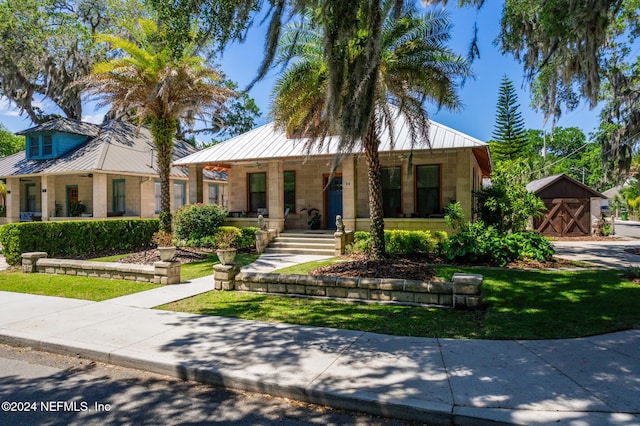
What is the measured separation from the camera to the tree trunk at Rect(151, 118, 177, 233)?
44.7 feet

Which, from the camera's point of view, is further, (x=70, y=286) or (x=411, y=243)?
(x=411, y=243)

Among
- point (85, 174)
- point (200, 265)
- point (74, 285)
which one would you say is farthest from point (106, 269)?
point (85, 174)

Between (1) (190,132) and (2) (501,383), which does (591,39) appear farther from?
(1) (190,132)

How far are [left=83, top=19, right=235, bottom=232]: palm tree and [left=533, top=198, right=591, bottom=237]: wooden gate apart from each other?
2051 cm

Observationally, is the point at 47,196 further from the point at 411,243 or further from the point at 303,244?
the point at 411,243

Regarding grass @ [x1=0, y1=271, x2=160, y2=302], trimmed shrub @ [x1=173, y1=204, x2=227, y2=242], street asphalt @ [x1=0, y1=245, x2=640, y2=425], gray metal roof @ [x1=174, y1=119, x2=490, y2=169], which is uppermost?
gray metal roof @ [x1=174, y1=119, x2=490, y2=169]

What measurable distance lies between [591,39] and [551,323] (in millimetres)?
4854

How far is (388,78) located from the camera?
986 cm

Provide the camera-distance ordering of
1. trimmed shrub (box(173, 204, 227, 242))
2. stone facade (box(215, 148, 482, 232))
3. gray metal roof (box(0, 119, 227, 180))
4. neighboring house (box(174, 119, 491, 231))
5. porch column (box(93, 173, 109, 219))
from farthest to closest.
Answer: gray metal roof (box(0, 119, 227, 180)) < porch column (box(93, 173, 109, 219)) < trimmed shrub (box(173, 204, 227, 242)) < neighboring house (box(174, 119, 491, 231)) < stone facade (box(215, 148, 482, 232))

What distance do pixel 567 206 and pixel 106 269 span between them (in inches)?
976

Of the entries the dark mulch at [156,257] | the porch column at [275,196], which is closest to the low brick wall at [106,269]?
the dark mulch at [156,257]

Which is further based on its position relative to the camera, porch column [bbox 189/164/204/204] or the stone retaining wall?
porch column [bbox 189/164/204/204]

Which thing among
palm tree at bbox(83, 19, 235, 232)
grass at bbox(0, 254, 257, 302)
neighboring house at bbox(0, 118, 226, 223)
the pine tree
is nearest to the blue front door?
palm tree at bbox(83, 19, 235, 232)

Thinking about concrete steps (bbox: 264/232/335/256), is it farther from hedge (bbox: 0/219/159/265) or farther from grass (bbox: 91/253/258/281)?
hedge (bbox: 0/219/159/265)
